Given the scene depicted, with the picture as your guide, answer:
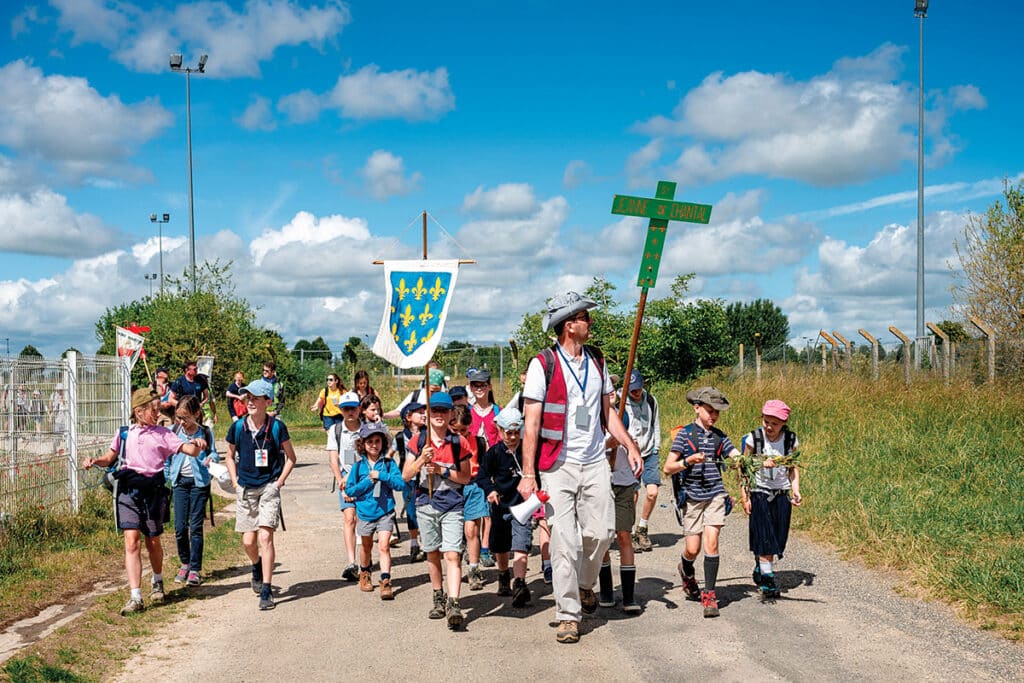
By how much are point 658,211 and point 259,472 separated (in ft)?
12.9

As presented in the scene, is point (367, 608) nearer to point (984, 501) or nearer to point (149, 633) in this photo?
point (149, 633)

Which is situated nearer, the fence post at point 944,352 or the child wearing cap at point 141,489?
the child wearing cap at point 141,489

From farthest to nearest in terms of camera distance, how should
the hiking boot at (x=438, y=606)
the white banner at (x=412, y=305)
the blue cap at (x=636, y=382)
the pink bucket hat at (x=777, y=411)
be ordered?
the blue cap at (x=636, y=382) < the white banner at (x=412, y=305) < the pink bucket hat at (x=777, y=411) < the hiking boot at (x=438, y=606)

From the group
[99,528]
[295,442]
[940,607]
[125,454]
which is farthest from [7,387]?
[295,442]

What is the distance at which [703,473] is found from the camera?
7637 mm

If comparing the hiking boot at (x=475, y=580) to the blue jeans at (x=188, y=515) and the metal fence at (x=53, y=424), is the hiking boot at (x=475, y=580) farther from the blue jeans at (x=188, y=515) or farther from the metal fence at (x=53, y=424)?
the metal fence at (x=53, y=424)

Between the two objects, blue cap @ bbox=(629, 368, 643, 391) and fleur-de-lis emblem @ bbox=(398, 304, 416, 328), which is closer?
fleur-de-lis emblem @ bbox=(398, 304, 416, 328)

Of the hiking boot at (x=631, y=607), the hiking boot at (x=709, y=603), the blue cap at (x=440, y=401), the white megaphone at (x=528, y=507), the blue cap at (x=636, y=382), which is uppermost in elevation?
the blue cap at (x=636, y=382)

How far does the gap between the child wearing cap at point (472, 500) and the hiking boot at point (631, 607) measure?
4.29 feet

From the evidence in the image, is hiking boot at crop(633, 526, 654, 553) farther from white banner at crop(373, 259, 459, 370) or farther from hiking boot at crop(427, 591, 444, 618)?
white banner at crop(373, 259, 459, 370)

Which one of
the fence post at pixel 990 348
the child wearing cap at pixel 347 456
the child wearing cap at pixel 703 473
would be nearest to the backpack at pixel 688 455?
the child wearing cap at pixel 703 473

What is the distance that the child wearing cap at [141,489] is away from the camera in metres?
7.93

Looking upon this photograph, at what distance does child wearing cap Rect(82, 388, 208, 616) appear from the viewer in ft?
26.0

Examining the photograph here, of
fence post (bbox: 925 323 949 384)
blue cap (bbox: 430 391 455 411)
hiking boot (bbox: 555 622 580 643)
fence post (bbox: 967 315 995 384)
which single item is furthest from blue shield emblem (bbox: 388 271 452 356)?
fence post (bbox: 925 323 949 384)
